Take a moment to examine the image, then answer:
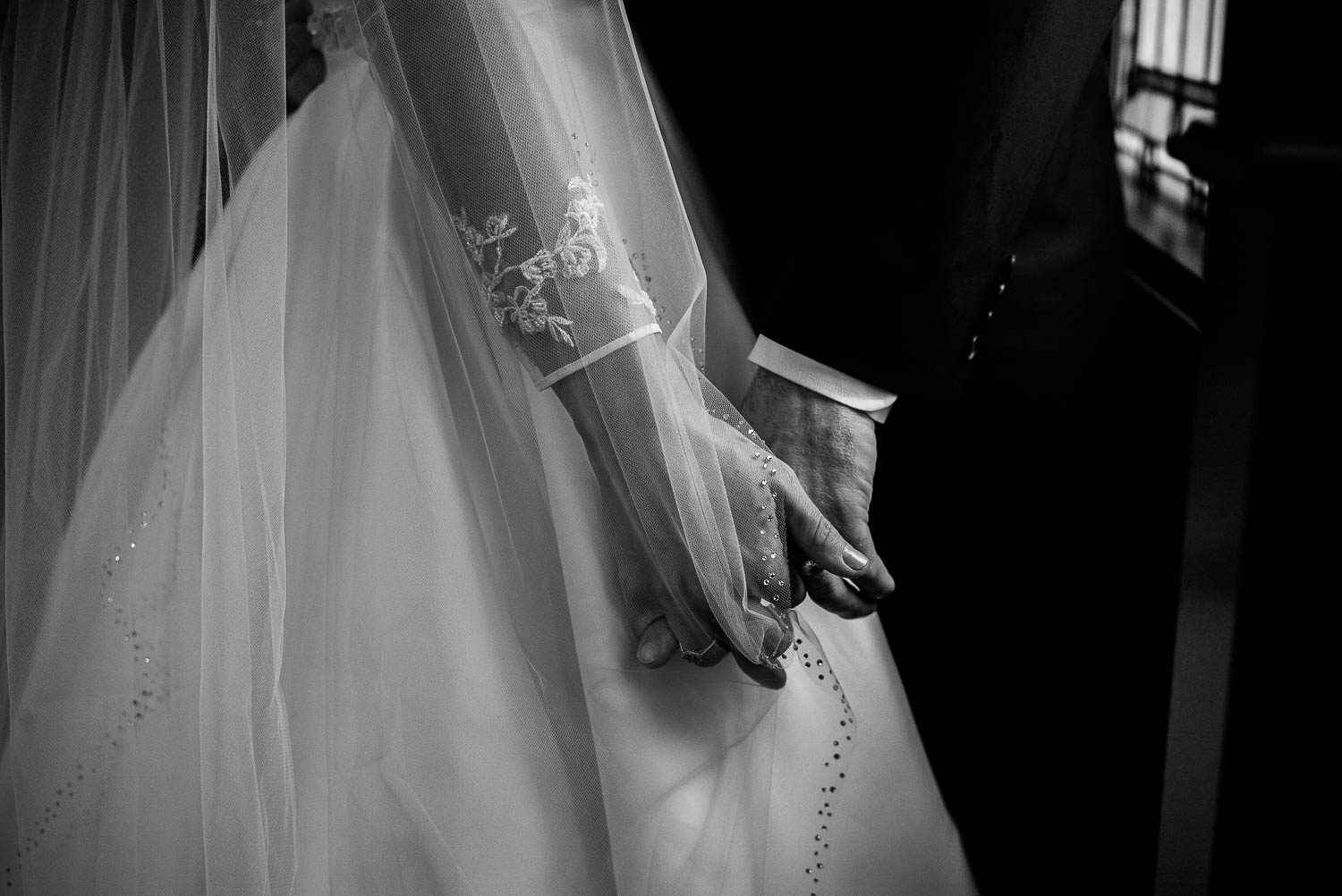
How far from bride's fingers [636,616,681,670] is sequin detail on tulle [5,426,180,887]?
11.9 inches

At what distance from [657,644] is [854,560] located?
0.50ft

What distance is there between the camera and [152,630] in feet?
2.11

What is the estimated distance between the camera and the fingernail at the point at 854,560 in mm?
687

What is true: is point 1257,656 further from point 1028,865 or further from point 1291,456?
point 1028,865

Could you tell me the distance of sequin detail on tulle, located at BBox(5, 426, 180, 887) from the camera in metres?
0.64

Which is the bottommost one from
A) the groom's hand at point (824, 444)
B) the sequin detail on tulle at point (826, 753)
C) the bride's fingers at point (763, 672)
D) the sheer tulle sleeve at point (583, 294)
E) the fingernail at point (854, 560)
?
the sequin detail on tulle at point (826, 753)

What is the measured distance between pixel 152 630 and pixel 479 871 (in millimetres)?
262

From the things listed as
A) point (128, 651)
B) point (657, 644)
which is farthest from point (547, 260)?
point (128, 651)

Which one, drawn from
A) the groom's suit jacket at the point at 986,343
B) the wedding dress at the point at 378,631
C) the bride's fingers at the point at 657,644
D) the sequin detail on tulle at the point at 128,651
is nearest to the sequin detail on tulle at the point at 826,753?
the wedding dress at the point at 378,631

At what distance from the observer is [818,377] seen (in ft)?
2.52

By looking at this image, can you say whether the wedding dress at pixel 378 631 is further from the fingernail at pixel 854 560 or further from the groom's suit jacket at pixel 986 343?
the groom's suit jacket at pixel 986 343

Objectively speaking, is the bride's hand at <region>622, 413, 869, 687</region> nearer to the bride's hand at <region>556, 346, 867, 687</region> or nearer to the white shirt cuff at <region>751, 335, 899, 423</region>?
the bride's hand at <region>556, 346, 867, 687</region>

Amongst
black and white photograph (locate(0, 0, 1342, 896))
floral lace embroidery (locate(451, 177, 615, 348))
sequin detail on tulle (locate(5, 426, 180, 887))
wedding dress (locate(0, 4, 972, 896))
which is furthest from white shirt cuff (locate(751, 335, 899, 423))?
sequin detail on tulle (locate(5, 426, 180, 887))

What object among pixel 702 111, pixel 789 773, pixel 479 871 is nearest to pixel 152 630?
pixel 479 871
